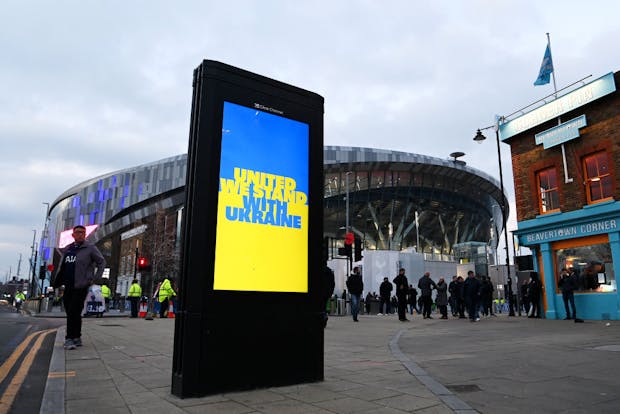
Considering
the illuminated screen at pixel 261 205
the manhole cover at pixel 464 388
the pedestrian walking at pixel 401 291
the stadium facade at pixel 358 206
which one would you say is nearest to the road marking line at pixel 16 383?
the illuminated screen at pixel 261 205

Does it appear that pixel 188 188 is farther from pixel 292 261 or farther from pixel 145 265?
pixel 145 265

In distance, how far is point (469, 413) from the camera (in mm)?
3584

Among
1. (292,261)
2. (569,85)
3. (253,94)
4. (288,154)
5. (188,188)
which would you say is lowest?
(292,261)

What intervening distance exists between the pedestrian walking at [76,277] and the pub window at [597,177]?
15616mm

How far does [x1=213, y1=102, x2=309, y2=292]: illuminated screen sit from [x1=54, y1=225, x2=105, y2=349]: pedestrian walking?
12.3 ft

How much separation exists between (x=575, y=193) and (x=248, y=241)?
15502 mm

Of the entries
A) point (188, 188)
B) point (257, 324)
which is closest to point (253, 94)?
point (188, 188)

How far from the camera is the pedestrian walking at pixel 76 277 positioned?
7.12m

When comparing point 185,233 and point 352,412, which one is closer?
point 352,412

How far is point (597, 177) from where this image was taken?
15852mm

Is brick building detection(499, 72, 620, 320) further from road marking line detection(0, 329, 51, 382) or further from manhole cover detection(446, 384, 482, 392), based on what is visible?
road marking line detection(0, 329, 51, 382)

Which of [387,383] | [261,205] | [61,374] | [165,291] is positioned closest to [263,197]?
[261,205]

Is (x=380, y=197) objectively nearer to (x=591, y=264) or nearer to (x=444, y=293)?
(x=444, y=293)

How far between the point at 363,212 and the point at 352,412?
188 ft
